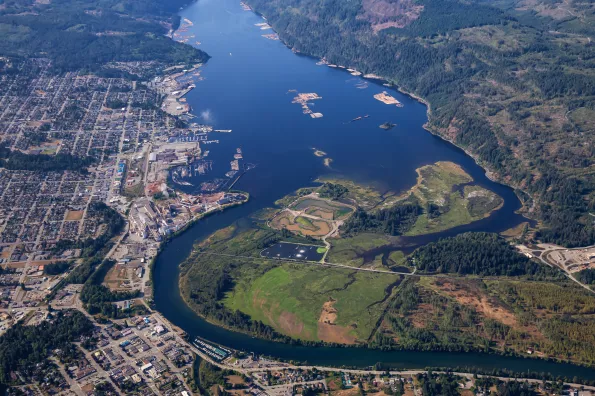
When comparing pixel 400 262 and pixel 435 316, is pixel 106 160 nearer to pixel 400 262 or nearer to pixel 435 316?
pixel 400 262

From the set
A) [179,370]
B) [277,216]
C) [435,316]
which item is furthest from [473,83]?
[179,370]

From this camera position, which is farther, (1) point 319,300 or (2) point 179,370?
(1) point 319,300

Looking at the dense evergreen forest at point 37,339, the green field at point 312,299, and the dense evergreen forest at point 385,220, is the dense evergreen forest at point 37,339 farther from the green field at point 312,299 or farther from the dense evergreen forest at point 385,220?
the dense evergreen forest at point 385,220

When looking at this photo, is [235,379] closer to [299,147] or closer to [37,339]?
[37,339]

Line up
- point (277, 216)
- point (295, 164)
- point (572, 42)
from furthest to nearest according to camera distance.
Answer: point (572, 42), point (295, 164), point (277, 216)

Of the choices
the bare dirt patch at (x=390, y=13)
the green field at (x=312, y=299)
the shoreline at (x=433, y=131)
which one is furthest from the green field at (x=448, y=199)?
the bare dirt patch at (x=390, y=13)

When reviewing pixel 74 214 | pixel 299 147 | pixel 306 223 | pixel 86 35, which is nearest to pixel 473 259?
pixel 306 223
